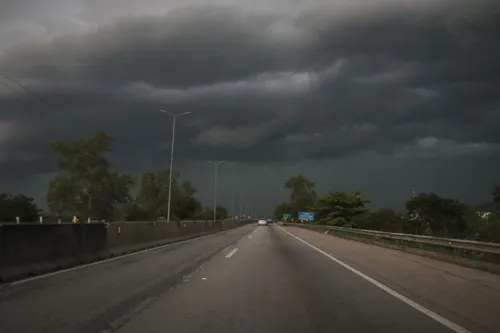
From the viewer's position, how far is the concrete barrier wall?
14.5m

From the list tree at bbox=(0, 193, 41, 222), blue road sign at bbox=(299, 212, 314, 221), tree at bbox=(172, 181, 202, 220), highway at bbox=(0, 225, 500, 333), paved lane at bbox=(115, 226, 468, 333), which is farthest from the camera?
tree at bbox=(172, 181, 202, 220)

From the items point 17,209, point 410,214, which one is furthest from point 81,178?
point 410,214

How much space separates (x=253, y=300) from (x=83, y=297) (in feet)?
11.6

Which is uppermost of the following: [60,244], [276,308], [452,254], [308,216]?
[308,216]

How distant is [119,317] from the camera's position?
915 cm

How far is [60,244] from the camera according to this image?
59.0ft

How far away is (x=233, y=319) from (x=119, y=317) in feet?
6.24

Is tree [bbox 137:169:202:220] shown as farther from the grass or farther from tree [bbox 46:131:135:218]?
the grass

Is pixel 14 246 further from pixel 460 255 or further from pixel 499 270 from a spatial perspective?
pixel 460 255

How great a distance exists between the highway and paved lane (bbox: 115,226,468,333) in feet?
0.05

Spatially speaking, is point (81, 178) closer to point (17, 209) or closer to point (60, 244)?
point (17, 209)

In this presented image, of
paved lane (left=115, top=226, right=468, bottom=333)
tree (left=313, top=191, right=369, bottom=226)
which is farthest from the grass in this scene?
tree (left=313, top=191, right=369, bottom=226)

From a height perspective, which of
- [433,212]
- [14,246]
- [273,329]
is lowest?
[273,329]

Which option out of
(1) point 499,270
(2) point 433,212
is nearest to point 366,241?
(1) point 499,270
